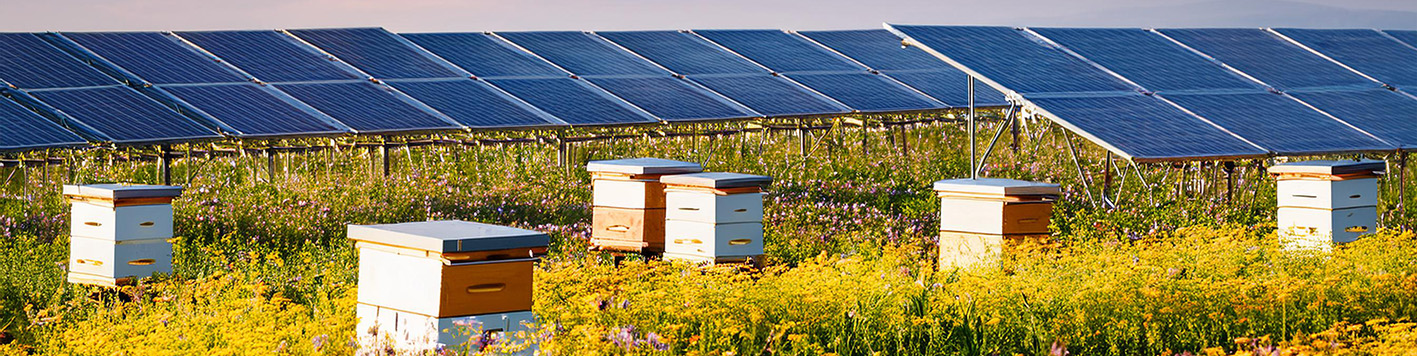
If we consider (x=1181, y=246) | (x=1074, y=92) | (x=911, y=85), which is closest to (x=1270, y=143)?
(x=1074, y=92)

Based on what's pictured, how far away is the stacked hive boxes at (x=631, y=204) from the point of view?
41.1ft

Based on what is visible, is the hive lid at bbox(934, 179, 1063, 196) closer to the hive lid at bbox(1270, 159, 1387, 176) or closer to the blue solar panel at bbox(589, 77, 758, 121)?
the hive lid at bbox(1270, 159, 1387, 176)

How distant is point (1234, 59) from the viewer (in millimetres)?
21172

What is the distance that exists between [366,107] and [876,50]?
13165mm

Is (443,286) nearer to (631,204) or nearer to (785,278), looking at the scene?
(785,278)

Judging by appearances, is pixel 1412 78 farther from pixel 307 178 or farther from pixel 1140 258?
pixel 307 178

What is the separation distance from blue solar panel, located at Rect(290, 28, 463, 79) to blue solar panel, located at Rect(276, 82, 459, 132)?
3.81 feet

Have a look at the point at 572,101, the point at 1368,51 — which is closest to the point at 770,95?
the point at 572,101

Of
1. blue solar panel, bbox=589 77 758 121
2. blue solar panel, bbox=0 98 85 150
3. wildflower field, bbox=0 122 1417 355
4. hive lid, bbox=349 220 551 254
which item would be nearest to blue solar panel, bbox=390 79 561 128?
wildflower field, bbox=0 122 1417 355

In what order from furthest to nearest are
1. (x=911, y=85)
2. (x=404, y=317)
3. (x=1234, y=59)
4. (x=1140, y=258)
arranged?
(x=911, y=85), (x=1234, y=59), (x=1140, y=258), (x=404, y=317)

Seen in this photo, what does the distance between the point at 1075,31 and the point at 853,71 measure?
515 centimetres

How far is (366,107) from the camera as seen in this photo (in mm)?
18422

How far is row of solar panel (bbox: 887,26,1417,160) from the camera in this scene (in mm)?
15930

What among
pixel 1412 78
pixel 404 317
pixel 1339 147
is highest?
pixel 1412 78
